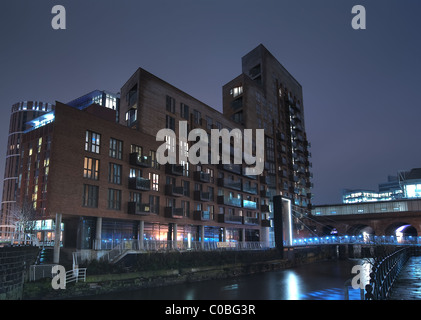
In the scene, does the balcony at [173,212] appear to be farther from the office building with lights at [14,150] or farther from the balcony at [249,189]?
the office building with lights at [14,150]

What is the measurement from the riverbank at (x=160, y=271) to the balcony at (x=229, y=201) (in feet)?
33.7

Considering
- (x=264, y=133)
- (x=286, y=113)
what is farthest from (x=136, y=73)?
(x=286, y=113)

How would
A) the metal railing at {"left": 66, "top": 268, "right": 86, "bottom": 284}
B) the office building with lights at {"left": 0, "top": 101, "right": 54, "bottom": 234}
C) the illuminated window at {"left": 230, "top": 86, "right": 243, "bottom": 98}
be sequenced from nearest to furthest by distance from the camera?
the metal railing at {"left": 66, "top": 268, "right": 86, "bottom": 284} → the illuminated window at {"left": 230, "top": 86, "right": 243, "bottom": 98} → the office building with lights at {"left": 0, "top": 101, "right": 54, "bottom": 234}

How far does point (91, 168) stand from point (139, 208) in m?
7.43

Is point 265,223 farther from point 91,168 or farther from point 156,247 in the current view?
point 91,168

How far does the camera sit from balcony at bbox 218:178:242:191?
58438 mm

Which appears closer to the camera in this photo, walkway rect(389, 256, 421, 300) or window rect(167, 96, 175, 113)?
walkway rect(389, 256, 421, 300)

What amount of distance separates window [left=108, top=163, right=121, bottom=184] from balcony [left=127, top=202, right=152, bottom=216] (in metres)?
3.16

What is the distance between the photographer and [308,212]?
93062 millimetres

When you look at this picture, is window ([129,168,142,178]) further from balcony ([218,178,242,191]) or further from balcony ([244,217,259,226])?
balcony ([244,217,259,226])

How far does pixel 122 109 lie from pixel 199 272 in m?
26.9

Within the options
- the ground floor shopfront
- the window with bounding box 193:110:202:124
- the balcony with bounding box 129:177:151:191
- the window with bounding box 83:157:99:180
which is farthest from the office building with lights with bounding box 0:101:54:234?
the window with bounding box 83:157:99:180

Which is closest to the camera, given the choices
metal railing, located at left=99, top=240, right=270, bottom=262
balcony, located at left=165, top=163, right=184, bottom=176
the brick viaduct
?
metal railing, located at left=99, top=240, right=270, bottom=262

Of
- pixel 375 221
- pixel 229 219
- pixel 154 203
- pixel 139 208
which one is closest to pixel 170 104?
pixel 154 203
